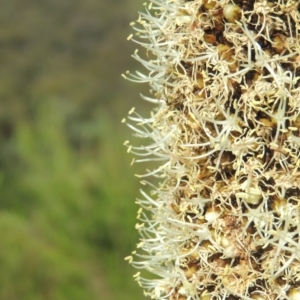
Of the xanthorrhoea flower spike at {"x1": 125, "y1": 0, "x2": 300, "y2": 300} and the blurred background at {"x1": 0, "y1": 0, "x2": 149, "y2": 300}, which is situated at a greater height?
the blurred background at {"x1": 0, "y1": 0, "x2": 149, "y2": 300}

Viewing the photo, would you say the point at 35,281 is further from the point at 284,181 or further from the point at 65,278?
the point at 284,181

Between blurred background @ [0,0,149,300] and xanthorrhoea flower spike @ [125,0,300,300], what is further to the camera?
blurred background @ [0,0,149,300]

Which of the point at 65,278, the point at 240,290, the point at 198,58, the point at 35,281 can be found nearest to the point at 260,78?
the point at 198,58

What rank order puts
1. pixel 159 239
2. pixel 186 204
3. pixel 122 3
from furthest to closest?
pixel 122 3, pixel 159 239, pixel 186 204

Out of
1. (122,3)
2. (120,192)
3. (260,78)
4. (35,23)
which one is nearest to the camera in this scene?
(260,78)

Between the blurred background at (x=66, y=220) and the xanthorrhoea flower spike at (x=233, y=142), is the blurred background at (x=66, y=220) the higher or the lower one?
the higher one

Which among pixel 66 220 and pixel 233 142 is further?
pixel 66 220

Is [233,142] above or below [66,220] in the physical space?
below

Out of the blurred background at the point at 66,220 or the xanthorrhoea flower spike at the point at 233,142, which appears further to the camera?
the blurred background at the point at 66,220
